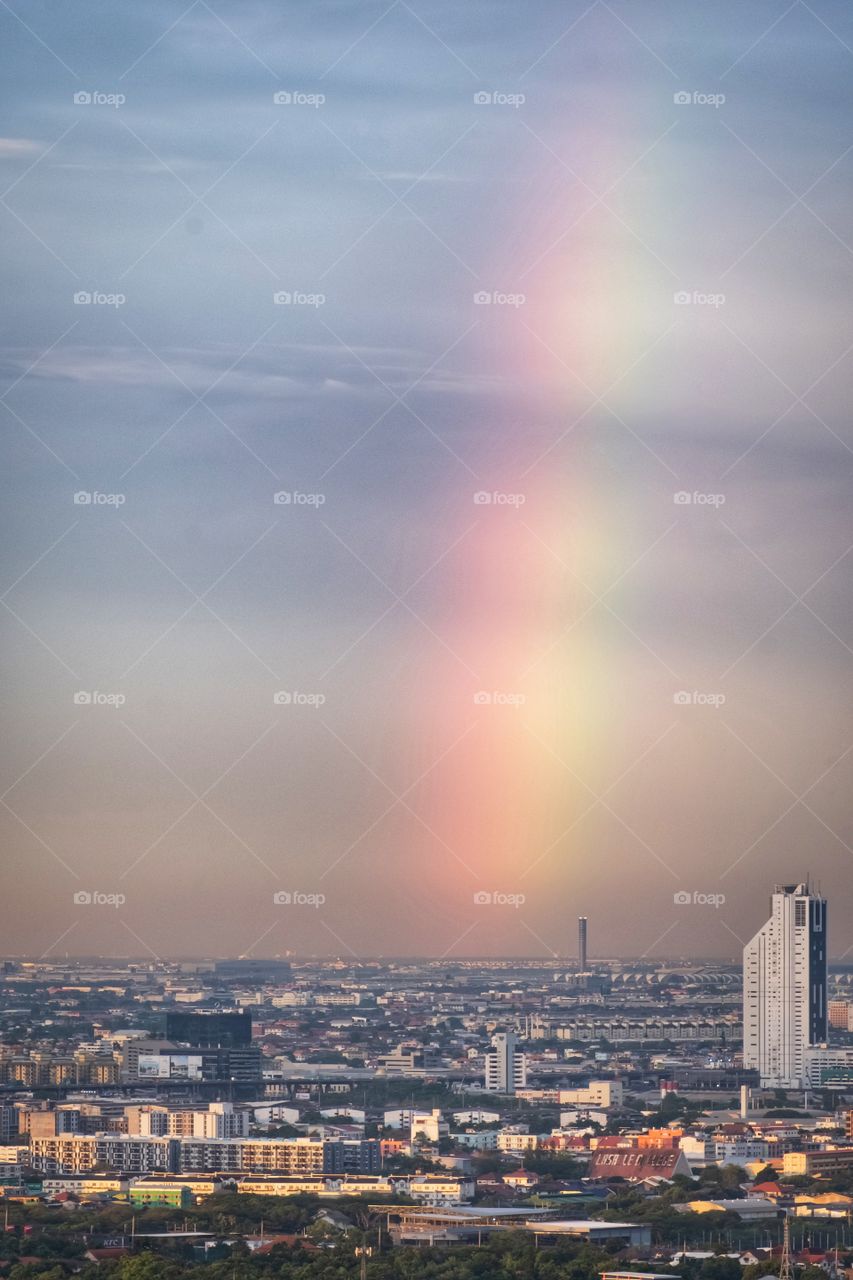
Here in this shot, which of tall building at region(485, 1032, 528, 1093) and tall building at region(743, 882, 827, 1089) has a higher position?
tall building at region(743, 882, 827, 1089)

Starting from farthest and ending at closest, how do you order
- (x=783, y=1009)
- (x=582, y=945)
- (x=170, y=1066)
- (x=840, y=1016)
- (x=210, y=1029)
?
(x=840, y=1016) → (x=783, y=1009) → (x=210, y=1029) → (x=170, y=1066) → (x=582, y=945)

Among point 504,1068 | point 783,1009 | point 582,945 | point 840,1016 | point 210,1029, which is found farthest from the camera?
point 840,1016

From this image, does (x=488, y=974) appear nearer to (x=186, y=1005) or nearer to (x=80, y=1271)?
(x=186, y=1005)

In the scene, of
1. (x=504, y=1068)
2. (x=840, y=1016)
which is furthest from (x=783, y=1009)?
(x=504, y=1068)

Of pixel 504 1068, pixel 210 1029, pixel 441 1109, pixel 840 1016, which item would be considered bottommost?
pixel 441 1109

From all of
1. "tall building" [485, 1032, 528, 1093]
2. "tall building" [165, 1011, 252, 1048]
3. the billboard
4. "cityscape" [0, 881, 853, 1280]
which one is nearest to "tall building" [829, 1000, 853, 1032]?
"cityscape" [0, 881, 853, 1280]

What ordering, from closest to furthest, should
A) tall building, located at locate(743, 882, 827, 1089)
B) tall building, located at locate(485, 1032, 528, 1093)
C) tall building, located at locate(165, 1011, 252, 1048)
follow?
tall building, located at locate(165, 1011, 252, 1048), tall building, located at locate(743, 882, 827, 1089), tall building, located at locate(485, 1032, 528, 1093)

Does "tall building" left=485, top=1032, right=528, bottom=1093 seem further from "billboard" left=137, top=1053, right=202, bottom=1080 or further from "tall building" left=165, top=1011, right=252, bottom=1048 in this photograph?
"billboard" left=137, top=1053, right=202, bottom=1080

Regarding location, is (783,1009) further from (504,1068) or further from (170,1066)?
(170,1066)
